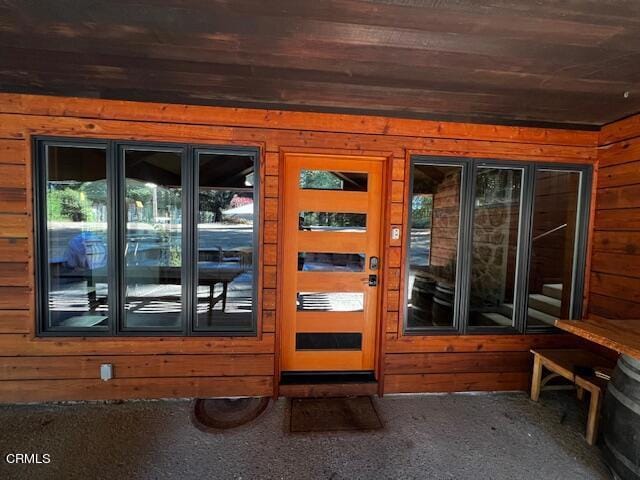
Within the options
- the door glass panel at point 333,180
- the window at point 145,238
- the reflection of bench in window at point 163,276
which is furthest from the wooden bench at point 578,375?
the reflection of bench in window at point 163,276

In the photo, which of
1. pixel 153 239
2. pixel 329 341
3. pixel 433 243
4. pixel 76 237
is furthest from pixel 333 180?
pixel 76 237

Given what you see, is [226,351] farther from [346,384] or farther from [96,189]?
[96,189]

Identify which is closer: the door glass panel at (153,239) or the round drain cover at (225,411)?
the round drain cover at (225,411)

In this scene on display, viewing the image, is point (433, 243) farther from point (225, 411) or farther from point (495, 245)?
point (225, 411)

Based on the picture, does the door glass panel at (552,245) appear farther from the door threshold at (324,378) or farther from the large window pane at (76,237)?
the large window pane at (76,237)

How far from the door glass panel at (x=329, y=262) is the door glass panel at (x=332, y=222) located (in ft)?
0.70

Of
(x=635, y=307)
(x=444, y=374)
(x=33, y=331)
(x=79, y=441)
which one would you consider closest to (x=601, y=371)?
(x=635, y=307)

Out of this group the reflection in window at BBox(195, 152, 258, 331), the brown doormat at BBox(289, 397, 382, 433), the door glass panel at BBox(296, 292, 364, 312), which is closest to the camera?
the brown doormat at BBox(289, 397, 382, 433)

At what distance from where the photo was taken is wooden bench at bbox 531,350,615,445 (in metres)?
2.01

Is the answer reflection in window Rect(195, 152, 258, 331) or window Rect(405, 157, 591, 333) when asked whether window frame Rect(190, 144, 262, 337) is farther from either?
window Rect(405, 157, 591, 333)

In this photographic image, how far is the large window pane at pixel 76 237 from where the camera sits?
7.34ft

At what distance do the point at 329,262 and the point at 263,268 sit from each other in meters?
0.56

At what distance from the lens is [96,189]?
2.28 meters

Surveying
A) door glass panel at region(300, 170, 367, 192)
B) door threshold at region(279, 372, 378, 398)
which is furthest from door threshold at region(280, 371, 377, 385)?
door glass panel at region(300, 170, 367, 192)
